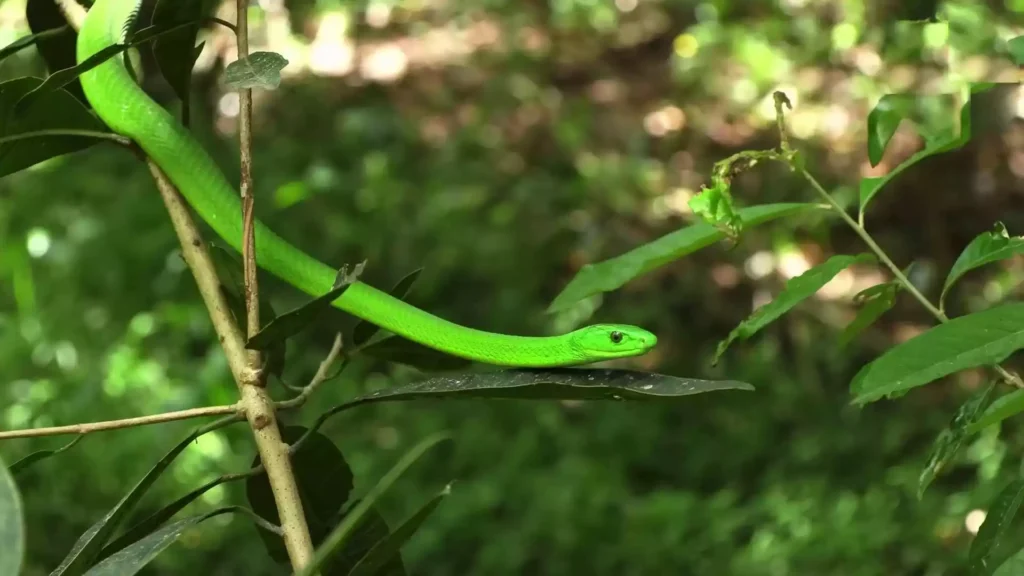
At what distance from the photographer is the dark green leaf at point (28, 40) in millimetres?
1216

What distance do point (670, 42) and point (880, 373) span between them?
19.7 ft

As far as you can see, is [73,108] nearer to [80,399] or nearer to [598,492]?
[80,399]

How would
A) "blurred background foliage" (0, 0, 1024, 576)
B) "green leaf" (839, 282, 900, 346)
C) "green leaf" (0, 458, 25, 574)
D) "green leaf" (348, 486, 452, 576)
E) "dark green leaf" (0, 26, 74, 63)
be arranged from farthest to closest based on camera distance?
"blurred background foliage" (0, 0, 1024, 576) < "green leaf" (839, 282, 900, 346) < "dark green leaf" (0, 26, 74, 63) < "green leaf" (348, 486, 452, 576) < "green leaf" (0, 458, 25, 574)

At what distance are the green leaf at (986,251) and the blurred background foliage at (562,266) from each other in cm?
39

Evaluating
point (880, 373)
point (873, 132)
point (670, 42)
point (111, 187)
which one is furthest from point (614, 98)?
point (880, 373)

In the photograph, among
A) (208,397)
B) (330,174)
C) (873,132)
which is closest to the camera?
(873,132)

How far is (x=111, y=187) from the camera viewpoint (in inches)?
189

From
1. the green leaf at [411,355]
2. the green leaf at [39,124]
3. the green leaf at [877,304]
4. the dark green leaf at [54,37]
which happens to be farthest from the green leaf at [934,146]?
the dark green leaf at [54,37]

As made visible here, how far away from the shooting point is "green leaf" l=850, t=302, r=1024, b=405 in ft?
3.44

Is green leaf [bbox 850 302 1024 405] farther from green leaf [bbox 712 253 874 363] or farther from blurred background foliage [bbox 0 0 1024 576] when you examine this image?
blurred background foliage [bbox 0 0 1024 576]

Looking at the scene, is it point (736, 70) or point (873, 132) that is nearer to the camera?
point (873, 132)

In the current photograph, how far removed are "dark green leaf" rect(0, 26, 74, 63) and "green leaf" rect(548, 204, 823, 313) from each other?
2.56ft

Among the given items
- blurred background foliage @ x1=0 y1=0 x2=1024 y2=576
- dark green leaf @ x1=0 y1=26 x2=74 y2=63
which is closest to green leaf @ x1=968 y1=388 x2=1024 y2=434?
blurred background foliage @ x1=0 y1=0 x2=1024 y2=576

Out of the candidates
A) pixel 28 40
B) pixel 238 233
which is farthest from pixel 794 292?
pixel 28 40
